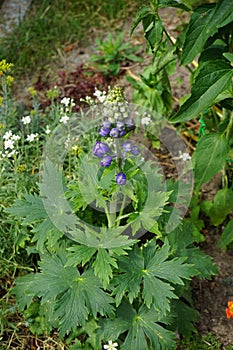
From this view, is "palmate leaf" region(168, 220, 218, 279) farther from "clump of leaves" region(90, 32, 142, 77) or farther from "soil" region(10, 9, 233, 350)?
"clump of leaves" region(90, 32, 142, 77)

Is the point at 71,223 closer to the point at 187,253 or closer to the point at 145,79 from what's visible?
the point at 187,253

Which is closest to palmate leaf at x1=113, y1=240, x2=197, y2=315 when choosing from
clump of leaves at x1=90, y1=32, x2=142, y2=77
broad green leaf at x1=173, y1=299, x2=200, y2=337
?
broad green leaf at x1=173, y1=299, x2=200, y2=337

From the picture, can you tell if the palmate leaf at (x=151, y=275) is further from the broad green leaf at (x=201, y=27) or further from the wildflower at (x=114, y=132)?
the broad green leaf at (x=201, y=27)

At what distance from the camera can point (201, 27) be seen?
2430mm

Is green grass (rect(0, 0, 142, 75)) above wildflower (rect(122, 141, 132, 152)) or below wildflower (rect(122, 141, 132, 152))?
below

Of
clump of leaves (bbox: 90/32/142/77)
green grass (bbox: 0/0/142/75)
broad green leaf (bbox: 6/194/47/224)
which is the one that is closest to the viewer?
broad green leaf (bbox: 6/194/47/224)

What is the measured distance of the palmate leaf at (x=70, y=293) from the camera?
7.49ft

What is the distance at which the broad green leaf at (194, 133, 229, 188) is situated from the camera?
262 centimetres

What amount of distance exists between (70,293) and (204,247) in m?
1.04

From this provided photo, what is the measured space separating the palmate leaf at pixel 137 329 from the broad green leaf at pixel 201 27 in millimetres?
1097

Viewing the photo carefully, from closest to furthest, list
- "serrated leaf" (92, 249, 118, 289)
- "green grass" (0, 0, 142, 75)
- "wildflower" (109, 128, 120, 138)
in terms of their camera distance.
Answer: "wildflower" (109, 128, 120, 138) → "serrated leaf" (92, 249, 118, 289) → "green grass" (0, 0, 142, 75)

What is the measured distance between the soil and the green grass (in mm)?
99

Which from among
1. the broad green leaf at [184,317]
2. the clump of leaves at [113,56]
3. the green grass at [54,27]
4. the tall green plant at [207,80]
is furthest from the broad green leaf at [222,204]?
the green grass at [54,27]

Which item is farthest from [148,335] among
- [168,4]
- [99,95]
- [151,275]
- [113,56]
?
[113,56]
